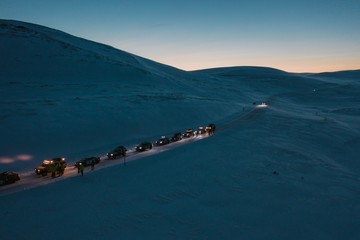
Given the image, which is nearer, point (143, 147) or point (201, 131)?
point (143, 147)

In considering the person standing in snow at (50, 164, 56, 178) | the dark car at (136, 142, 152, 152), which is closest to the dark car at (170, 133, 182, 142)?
the dark car at (136, 142, 152, 152)

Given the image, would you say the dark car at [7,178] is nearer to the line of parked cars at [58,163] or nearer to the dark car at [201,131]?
the line of parked cars at [58,163]

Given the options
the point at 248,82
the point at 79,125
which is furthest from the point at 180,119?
the point at 248,82

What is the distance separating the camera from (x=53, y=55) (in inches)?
3602

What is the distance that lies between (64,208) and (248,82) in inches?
5656

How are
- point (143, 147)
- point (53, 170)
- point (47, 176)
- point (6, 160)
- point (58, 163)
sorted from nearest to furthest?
point (53, 170) → point (47, 176) → point (58, 163) → point (6, 160) → point (143, 147)

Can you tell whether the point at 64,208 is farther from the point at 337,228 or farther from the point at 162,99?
the point at 162,99

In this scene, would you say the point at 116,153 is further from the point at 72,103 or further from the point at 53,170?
the point at 72,103

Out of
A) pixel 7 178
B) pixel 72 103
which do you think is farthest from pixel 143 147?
pixel 72 103

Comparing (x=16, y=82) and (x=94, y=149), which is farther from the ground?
(x=16, y=82)

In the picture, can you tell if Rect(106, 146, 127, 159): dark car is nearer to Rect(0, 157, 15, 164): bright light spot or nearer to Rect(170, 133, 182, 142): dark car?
Rect(0, 157, 15, 164): bright light spot

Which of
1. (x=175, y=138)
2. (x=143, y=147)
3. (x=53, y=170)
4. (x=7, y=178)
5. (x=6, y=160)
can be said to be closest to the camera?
(x=7, y=178)

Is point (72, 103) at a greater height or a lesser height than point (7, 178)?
greater

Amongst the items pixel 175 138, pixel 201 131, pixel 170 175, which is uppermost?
pixel 201 131
